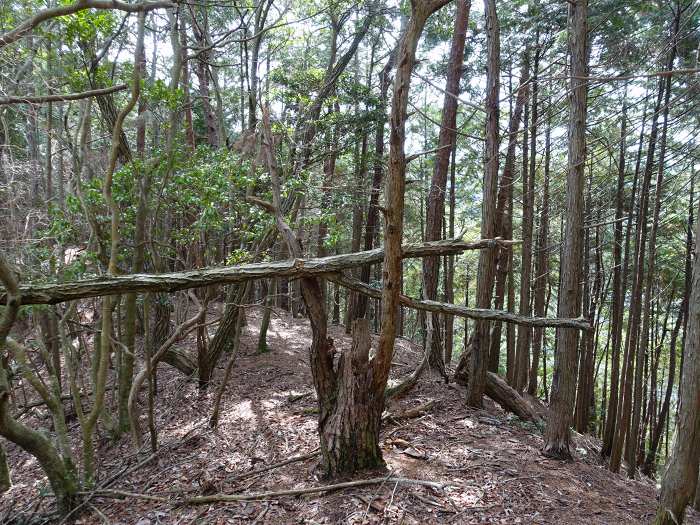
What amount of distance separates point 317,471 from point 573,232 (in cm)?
415

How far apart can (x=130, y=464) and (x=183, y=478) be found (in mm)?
1145

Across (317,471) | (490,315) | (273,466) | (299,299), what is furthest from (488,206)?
(273,466)

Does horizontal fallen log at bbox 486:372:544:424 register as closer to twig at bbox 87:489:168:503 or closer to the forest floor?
the forest floor

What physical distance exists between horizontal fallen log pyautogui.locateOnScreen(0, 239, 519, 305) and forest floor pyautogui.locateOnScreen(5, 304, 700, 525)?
2197 millimetres

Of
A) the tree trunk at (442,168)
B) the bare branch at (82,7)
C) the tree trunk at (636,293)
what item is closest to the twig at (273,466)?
the tree trunk at (442,168)

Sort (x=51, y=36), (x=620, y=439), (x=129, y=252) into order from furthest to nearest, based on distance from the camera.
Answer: (x=620, y=439)
(x=129, y=252)
(x=51, y=36)

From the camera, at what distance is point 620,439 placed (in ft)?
30.3

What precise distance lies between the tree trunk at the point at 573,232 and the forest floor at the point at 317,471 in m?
0.91

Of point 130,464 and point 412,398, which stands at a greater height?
point 412,398

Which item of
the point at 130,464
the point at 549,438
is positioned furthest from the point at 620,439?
the point at 130,464

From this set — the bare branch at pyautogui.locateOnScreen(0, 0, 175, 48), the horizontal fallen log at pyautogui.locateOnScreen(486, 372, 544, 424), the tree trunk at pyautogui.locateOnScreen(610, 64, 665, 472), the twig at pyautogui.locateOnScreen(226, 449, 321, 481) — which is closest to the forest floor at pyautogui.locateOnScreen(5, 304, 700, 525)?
the twig at pyautogui.locateOnScreen(226, 449, 321, 481)

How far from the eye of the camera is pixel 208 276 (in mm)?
3963

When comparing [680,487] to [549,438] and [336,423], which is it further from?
[336,423]

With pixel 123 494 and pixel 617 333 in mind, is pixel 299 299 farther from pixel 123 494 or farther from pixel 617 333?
pixel 617 333
